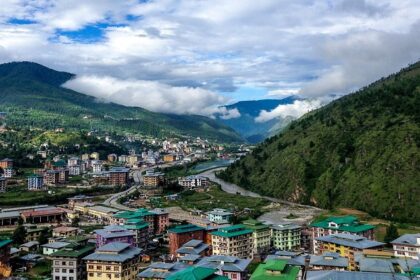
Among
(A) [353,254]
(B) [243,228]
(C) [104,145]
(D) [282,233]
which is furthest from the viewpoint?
(C) [104,145]

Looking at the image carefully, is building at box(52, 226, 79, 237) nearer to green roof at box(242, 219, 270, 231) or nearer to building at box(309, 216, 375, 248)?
green roof at box(242, 219, 270, 231)

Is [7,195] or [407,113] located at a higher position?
[407,113]

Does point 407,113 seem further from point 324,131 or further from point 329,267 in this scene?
point 329,267

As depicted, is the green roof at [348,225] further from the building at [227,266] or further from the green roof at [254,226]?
the building at [227,266]

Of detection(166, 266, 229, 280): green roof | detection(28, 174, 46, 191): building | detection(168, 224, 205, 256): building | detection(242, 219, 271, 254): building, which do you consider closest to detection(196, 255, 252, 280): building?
detection(166, 266, 229, 280): green roof

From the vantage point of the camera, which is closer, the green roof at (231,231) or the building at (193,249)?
the building at (193,249)

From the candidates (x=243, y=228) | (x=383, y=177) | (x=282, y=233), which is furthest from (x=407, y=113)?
(x=243, y=228)

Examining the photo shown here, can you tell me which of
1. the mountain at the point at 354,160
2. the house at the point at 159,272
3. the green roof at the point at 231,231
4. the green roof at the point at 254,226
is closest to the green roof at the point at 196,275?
the house at the point at 159,272
